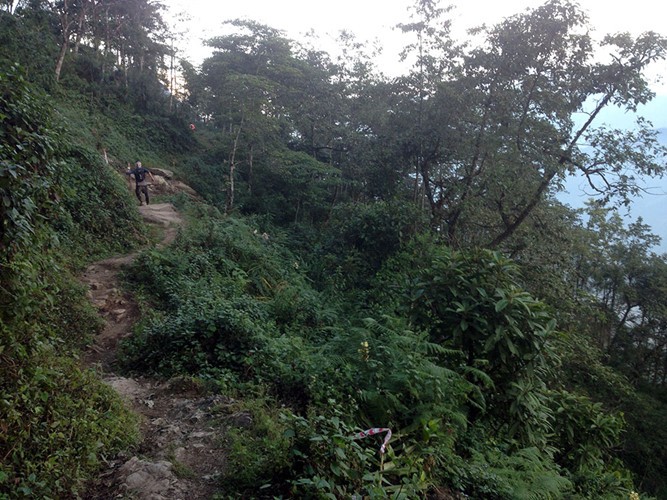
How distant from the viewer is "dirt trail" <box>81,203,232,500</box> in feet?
11.4

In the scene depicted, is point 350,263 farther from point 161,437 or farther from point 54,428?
point 54,428

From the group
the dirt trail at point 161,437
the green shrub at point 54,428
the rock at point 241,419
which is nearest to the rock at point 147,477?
the dirt trail at point 161,437

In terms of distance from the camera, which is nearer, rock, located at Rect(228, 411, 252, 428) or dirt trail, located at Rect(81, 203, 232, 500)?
dirt trail, located at Rect(81, 203, 232, 500)

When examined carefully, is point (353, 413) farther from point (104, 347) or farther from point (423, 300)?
point (104, 347)

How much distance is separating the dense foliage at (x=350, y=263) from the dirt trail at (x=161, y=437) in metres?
0.19

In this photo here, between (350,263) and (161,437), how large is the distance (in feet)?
31.6

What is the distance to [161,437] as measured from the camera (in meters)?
4.23

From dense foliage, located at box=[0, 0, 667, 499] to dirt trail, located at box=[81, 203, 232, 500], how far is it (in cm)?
19

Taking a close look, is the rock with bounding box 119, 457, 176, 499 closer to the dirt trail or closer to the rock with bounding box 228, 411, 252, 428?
the dirt trail

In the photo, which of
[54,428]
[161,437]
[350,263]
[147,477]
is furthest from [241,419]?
[350,263]

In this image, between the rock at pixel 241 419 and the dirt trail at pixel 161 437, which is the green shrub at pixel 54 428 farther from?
the rock at pixel 241 419

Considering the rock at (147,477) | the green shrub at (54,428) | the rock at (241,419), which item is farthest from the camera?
the rock at (241,419)

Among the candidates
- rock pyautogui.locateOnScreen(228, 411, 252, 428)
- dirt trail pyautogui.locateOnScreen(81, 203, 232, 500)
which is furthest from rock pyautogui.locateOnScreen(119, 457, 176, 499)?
rock pyautogui.locateOnScreen(228, 411, 252, 428)

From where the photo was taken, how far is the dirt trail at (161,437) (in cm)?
347
